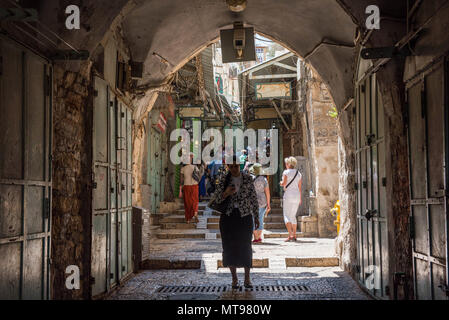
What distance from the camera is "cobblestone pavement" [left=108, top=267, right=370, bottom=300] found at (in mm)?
5973

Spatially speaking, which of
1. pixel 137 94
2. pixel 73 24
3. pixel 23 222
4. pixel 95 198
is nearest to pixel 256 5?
pixel 137 94

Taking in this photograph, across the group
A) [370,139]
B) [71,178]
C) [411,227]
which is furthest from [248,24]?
[411,227]

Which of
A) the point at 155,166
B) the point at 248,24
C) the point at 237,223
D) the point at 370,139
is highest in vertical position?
the point at 248,24

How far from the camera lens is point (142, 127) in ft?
29.7

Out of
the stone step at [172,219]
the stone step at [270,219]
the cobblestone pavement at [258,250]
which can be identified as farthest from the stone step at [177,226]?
the cobblestone pavement at [258,250]

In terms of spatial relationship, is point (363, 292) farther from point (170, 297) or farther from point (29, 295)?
point (29, 295)

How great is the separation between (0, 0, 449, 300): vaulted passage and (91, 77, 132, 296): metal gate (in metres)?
0.03

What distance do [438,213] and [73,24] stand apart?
12.4 ft

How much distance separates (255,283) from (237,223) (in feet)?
3.27

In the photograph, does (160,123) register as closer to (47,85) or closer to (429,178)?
(47,85)

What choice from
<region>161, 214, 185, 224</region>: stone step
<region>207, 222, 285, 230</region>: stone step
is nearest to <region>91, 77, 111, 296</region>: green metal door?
<region>207, 222, 285, 230</region>: stone step

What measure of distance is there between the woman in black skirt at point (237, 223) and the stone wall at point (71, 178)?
5.67ft

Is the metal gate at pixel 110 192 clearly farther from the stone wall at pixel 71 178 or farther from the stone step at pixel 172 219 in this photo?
the stone step at pixel 172 219

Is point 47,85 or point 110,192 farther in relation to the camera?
point 110,192
